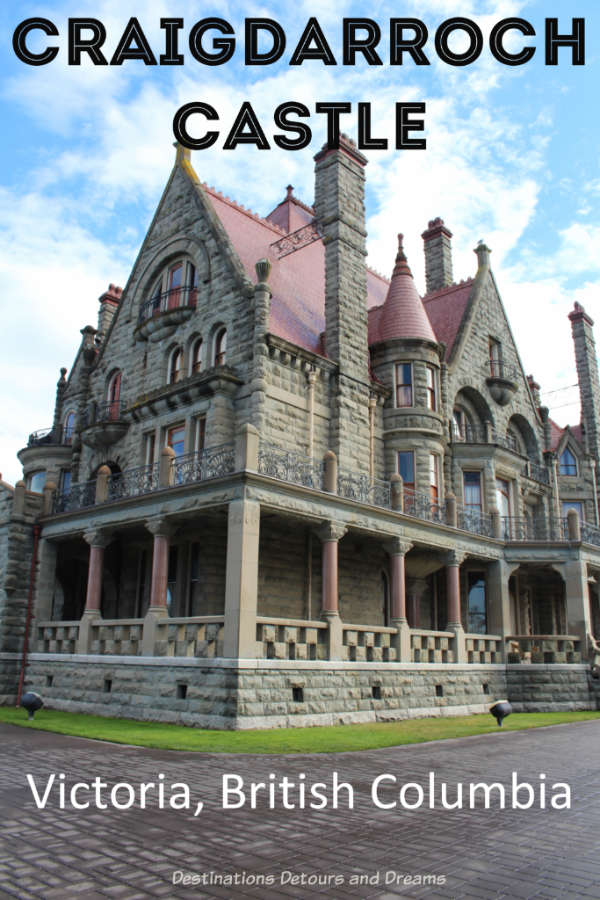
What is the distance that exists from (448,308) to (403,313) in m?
5.89

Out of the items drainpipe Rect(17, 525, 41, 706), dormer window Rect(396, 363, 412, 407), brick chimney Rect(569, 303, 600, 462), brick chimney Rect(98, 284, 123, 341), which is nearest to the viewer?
drainpipe Rect(17, 525, 41, 706)

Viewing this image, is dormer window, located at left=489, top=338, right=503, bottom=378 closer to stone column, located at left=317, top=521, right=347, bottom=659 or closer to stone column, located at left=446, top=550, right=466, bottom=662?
stone column, located at left=446, top=550, right=466, bottom=662

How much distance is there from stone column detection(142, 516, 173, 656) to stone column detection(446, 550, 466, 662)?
9.44 metres

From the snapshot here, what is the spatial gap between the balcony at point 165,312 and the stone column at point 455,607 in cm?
1224

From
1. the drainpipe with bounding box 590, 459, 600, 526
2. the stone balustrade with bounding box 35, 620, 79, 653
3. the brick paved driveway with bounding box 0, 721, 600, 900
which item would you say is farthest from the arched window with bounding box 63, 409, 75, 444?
the drainpipe with bounding box 590, 459, 600, 526

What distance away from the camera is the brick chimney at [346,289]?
25.1 m

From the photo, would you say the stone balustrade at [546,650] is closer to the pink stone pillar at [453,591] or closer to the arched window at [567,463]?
the pink stone pillar at [453,591]

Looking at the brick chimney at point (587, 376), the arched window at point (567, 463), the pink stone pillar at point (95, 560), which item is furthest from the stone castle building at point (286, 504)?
the brick chimney at point (587, 376)

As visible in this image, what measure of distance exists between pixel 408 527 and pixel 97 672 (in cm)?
970

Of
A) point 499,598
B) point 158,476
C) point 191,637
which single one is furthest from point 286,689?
point 499,598

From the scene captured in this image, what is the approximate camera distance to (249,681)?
1620cm

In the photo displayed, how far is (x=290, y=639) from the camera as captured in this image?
57.8 ft

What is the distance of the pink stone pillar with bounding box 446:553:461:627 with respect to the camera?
23594 mm

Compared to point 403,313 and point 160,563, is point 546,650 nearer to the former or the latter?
point 403,313
